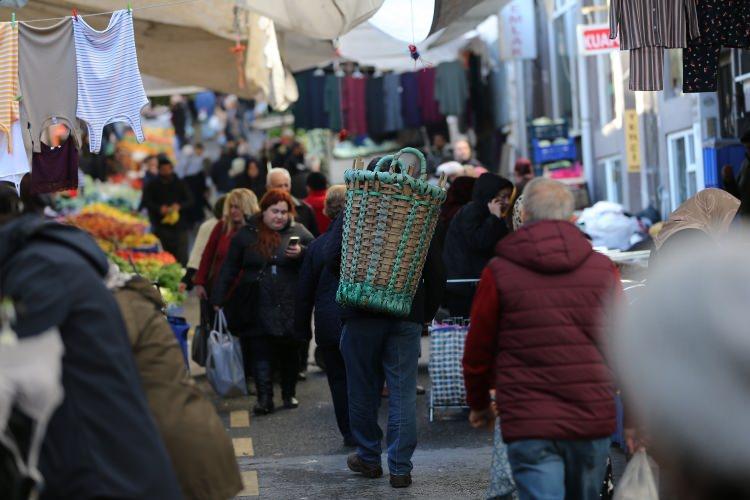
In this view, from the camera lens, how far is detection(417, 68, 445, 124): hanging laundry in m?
24.6

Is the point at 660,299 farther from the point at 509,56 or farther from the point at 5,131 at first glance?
the point at 509,56

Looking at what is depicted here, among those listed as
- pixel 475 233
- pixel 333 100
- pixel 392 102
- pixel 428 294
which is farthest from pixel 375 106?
pixel 428 294

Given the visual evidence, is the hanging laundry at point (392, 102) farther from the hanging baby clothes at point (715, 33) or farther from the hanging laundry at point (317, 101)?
the hanging baby clothes at point (715, 33)

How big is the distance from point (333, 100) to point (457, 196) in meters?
12.4

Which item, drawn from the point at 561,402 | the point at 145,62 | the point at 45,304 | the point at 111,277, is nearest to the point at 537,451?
the point at 561,402

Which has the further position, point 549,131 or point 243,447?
point 549,131

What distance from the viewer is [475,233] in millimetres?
11125

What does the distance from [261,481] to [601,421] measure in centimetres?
398

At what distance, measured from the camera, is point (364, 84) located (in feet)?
82.0

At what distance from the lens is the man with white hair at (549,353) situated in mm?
5441

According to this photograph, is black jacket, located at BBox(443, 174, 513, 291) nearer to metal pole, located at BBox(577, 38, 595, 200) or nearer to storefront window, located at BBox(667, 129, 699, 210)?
storefront window, located at BBox(667, 129, 699, 210)

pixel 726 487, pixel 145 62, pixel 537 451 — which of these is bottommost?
pixel 537 451

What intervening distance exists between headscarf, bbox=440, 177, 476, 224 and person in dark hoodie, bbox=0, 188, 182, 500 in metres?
8.37

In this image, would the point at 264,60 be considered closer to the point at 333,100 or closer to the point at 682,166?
the point at 682,166
